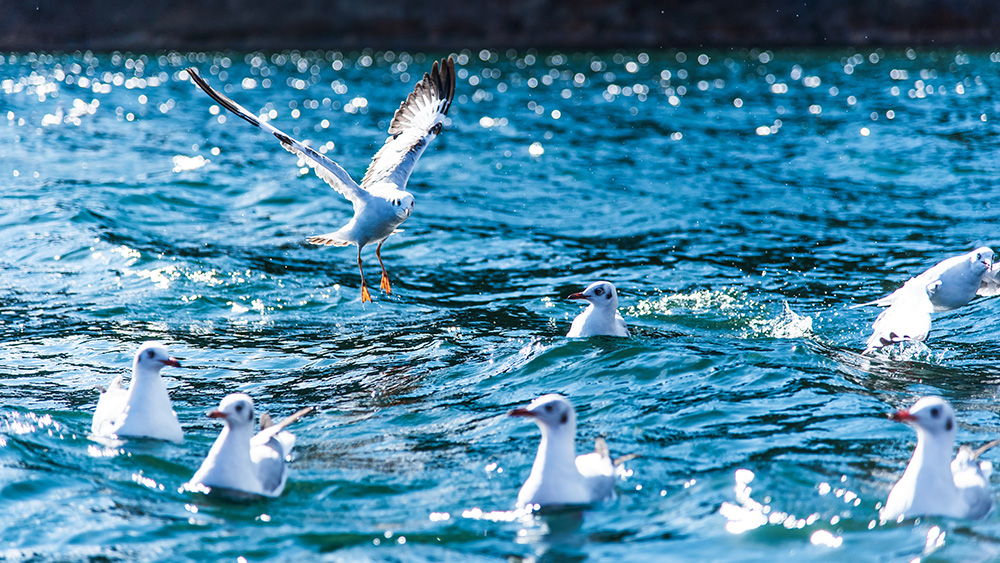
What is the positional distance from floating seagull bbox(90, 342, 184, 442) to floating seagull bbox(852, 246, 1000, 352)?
18.5 feet

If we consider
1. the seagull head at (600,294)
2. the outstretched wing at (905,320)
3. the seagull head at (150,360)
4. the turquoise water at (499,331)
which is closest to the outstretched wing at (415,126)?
the turquoise water at (499,331)

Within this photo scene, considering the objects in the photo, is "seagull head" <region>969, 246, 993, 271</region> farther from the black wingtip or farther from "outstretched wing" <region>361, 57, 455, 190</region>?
the black wingtip

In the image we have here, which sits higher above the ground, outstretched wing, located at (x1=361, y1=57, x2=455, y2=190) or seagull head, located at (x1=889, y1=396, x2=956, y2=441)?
outstretched wing, located at (x1=361, y1=57, x2=455, y2=190)

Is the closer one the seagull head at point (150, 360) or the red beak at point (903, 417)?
the red beak at point (903, 417)

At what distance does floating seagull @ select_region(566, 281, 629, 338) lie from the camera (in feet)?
31.4

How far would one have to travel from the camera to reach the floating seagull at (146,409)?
7.31 meters

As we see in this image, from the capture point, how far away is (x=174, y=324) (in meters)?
11.1

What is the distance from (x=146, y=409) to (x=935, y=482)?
16.4 ft

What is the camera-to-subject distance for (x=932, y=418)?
6109 mm

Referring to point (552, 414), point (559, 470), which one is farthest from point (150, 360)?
point (559, 470)

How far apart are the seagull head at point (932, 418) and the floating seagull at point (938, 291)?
9.18 feet

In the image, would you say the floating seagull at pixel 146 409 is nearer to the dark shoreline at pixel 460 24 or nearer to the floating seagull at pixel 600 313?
the floating seagull at pixel 600 313

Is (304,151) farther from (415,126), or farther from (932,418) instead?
(932,418)

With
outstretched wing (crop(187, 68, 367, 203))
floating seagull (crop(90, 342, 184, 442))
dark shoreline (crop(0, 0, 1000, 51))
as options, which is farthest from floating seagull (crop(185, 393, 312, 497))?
dark shoreline (crop(0, 0, 1000, 51))
